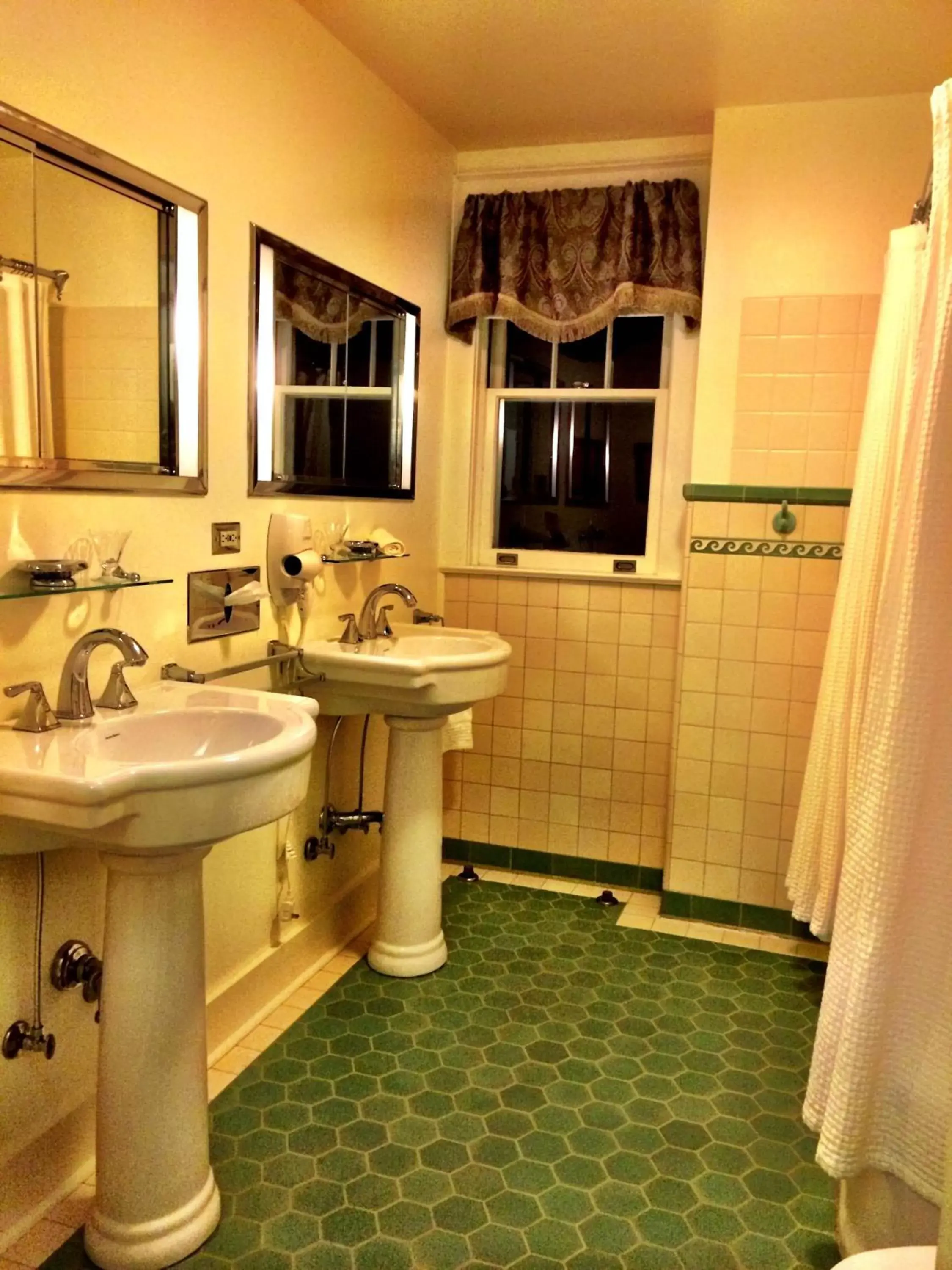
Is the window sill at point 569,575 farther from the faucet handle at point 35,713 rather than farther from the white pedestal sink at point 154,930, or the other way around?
the faucet handle at point 35,713

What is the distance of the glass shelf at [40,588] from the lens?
154cm

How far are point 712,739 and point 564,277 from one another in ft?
5.13

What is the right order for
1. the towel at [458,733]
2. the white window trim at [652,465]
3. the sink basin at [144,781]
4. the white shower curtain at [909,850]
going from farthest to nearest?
the white window trim at [652,465]
the towel at [458,733]
the sink basin at [144,781]
the white shower curtain at [909,850]

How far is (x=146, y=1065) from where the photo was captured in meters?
1.62

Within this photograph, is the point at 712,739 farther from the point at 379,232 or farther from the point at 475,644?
the point at 379,232

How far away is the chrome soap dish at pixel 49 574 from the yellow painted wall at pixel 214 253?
0.15ft

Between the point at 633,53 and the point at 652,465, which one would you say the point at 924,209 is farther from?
the point at 652,465

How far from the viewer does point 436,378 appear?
3.30m

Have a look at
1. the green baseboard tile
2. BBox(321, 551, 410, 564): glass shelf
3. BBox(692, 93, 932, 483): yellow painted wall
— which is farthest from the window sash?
the green baseboard tile

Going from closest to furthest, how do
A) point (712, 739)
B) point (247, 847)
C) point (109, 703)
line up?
1. point (109, 703)
2. point (247, 847)
3. point (712, 739)

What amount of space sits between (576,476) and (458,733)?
100 centimetres

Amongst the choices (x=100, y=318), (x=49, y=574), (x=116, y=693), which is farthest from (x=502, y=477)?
(x=49, y=574)

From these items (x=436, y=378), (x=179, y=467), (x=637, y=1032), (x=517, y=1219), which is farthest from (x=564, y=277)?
(x=517, y=1219)

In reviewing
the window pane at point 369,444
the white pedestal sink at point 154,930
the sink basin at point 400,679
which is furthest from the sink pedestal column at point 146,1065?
the window pane at point 369,444
